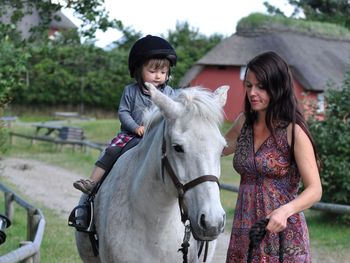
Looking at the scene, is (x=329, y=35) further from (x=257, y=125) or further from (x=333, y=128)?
(x=257, y=125)

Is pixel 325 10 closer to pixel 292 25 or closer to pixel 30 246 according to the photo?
pixel 292 25

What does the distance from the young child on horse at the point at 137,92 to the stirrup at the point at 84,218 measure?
129 mm

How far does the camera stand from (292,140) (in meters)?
3.50

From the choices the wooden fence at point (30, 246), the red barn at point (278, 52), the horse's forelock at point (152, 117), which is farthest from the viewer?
the red barn at point (278, 52)

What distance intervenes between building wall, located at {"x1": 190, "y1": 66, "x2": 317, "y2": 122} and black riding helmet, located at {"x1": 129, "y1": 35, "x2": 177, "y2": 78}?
1244 inches

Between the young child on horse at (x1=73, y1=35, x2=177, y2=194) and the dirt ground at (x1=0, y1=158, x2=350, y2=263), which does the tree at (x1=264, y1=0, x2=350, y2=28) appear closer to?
the dirt ground at (x1=0, y1=158, x2=350, y2=263)

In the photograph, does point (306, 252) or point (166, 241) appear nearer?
point (306, 252)

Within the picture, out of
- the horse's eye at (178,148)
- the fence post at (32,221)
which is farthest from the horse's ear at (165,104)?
the fence post at (32,221)

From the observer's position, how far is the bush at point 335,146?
1012 centimetres

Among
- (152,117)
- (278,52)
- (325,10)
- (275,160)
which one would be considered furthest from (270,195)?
(325,10)

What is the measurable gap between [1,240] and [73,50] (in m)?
38.2

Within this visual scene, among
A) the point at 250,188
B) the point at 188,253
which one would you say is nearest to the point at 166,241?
the point at 188,253

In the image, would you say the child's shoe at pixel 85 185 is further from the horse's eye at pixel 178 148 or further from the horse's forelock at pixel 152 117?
the horse's eye at pixel 178 148

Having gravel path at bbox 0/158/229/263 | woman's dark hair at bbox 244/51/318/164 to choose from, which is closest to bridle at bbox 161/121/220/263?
woman's dark hair at bbox 244/51/318/164
